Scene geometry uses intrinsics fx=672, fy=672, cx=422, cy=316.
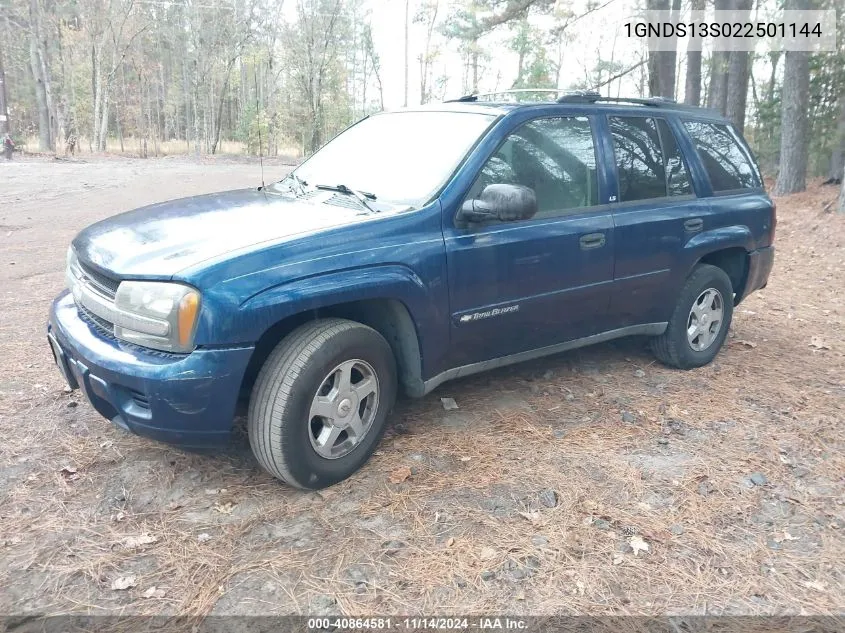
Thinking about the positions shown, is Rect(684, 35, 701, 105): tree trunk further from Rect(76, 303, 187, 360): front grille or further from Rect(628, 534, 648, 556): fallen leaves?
Rect(76, 303, 187, 360): front grille

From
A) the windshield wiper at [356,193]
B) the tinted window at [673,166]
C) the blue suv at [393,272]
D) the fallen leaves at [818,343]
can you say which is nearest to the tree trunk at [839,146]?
the fallen leaves at [818,343]

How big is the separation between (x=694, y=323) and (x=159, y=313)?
372 cm

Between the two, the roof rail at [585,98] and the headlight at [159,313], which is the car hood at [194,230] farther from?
the roof rail at [585,98]

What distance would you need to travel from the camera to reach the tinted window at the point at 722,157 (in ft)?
15.7

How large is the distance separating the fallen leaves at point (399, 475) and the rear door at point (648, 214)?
1.78 metres

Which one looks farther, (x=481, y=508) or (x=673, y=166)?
(x=673, y=166)

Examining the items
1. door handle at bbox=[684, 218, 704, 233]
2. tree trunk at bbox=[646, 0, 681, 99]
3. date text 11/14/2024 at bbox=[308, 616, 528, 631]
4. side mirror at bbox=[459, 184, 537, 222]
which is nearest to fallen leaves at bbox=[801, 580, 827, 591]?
date text 11/14/2024 at bbox=[308, 616, 528, 631]

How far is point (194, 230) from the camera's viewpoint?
125 inches

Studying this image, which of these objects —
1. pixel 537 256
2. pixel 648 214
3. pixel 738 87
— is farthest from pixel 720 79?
pixel 537 256

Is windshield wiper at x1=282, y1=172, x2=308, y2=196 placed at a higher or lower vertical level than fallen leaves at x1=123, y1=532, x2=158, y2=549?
higher

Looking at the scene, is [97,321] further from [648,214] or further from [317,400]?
[648,214]

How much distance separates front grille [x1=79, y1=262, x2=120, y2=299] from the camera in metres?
3.00

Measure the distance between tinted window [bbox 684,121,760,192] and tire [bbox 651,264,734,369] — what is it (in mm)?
649

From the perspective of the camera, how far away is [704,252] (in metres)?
4.65
